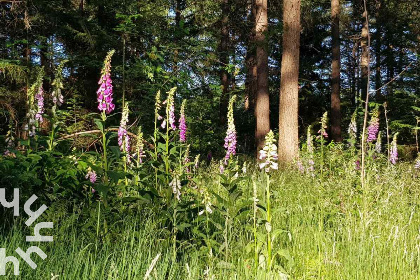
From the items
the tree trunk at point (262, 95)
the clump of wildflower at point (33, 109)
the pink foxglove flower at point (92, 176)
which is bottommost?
the pink foxglove flower at point (92, 176)

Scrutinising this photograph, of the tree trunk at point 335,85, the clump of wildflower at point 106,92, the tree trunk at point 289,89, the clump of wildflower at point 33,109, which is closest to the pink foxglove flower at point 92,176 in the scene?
the clump of wildflower at point 33,109

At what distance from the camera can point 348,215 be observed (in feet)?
12.2

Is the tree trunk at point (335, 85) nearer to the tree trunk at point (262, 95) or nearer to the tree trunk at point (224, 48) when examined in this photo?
the tree trunk at point (224, 48)

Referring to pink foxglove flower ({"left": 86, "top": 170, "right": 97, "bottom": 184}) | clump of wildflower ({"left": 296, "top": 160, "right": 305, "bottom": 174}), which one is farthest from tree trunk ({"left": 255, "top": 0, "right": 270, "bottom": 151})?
pink foxglove flower ({"left": 86, "top": 170, "right": 97, "bottom": 184})

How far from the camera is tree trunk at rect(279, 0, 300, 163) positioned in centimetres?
841

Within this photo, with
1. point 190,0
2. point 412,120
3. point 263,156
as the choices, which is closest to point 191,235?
point 263,156

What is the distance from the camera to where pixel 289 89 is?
8.48 m

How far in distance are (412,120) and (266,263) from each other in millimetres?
15478

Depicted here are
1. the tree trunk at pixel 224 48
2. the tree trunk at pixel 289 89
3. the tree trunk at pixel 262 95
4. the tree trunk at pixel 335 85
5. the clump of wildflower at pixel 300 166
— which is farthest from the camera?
the tree trunk at pixel 335 85

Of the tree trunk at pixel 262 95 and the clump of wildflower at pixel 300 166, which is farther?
the tree trunk at pixel 262 95

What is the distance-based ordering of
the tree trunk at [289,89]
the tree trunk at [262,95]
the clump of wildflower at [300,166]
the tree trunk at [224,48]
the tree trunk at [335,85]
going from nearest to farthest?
the clump of wildflower at [300,166]
the tree trunk at [289,89]
the tree trunk at [262,95]
the tree trunk at [224,48]
the tree trunk at [335,85]

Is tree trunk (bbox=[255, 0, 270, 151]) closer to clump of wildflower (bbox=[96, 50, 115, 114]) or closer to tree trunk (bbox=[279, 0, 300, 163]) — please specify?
tree trunk (bbox=[279, 0, 300, 163])

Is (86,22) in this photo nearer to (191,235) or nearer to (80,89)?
(80,89)

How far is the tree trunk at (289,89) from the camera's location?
8.41 m
